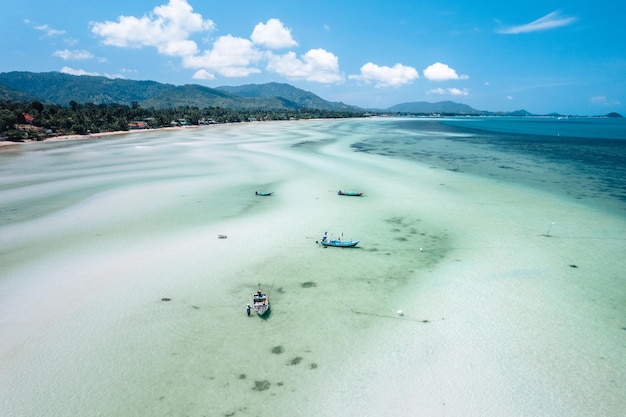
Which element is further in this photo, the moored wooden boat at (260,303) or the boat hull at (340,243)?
the boat hull at (340,243)

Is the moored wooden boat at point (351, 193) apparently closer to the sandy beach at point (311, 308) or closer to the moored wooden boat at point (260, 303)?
the sandy beach at point (311, 308)

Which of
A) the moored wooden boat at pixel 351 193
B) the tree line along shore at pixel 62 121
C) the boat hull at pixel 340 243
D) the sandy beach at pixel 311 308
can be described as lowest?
the sandy beach at pixel 311 308

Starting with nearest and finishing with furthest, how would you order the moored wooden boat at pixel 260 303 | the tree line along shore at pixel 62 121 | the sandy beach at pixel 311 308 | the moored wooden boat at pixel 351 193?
the sandy beach at pixel 311 308 < the moored wooden boat at pixel 260 303 < the moored wooden boat at pixel 351 193 < the tree line along shore at pixel 62 121

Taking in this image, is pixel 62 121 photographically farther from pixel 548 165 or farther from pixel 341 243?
pixel 548 165

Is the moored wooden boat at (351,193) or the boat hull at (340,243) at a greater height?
the moored wooden boat at (351,193)

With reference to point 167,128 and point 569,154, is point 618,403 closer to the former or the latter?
point 569,154

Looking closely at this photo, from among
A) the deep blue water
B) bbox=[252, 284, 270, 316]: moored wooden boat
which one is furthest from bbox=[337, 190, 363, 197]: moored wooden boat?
the deep blue water

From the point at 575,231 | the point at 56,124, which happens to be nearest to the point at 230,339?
the point at 575,231

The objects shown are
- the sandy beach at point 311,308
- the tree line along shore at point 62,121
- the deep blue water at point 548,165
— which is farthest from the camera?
the tree line along shore at point 62,121

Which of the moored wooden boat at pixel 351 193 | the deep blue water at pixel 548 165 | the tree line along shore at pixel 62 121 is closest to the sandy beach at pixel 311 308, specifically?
the moored wooden boat at pixel 351 193
